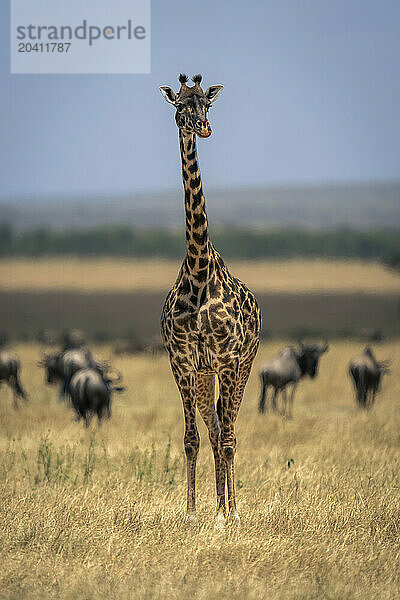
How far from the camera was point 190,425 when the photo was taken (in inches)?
302

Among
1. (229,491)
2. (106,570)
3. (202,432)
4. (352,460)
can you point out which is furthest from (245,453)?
(106,570)

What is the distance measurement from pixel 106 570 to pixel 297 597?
4.57 ft

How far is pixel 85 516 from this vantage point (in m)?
7.78

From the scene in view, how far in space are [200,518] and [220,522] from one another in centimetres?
41

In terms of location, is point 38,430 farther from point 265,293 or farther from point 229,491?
point 265,293

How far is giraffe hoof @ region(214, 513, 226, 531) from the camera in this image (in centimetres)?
746

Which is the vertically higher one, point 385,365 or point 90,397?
point 90,397

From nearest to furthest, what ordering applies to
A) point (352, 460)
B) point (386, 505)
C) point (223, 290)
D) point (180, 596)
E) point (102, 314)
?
1. point (180, 596)
2. point (223, 290)
3. point (386, 505)
4. point (352, 460)
5. point (102, 314)

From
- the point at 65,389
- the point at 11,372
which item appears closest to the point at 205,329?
the point at 65,389

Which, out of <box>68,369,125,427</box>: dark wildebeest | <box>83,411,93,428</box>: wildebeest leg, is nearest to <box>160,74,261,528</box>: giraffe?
<box>83,411,93,428</box>: wildebeest leg

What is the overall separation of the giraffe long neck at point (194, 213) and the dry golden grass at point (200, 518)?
220 cm

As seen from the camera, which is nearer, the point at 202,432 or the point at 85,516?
the point at 85,516

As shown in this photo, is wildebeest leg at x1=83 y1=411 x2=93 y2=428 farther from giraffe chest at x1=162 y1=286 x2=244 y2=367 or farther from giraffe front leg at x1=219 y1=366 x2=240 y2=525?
giraffe chest at x1=162 y1=286 x2=244 y2=367

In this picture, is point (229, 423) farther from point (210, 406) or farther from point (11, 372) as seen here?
point (11, 372)
